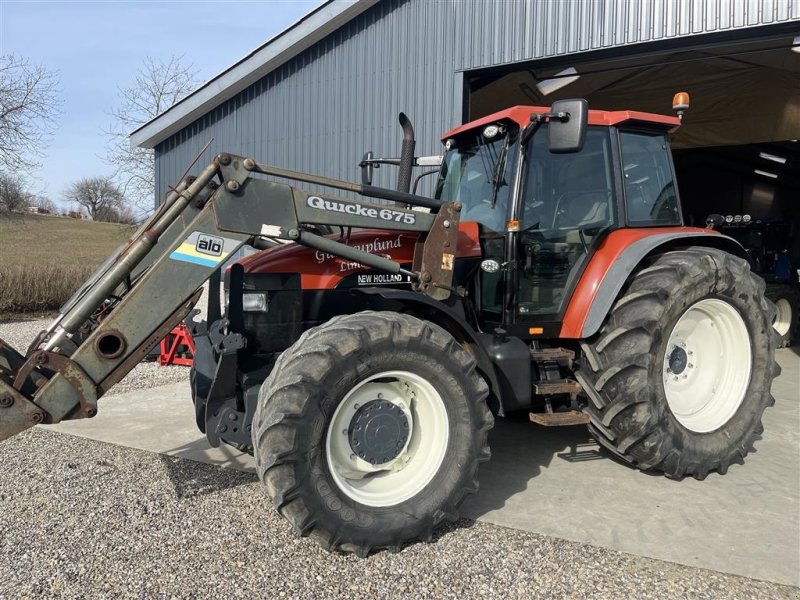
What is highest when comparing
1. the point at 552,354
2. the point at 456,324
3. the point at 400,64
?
the point at 400,64

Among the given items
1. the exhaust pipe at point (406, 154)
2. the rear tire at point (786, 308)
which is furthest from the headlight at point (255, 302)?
the rear tire at point (786, 308)

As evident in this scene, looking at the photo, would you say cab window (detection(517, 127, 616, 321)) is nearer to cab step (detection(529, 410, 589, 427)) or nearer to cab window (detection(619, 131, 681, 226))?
cab window (detection(619, 131, 681, 226))

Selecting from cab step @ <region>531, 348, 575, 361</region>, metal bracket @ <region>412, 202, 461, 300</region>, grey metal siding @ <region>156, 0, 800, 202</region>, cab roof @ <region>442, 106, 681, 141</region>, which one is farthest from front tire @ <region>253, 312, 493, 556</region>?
grey metal siding @ <region>156, 0, 800, 202</region>

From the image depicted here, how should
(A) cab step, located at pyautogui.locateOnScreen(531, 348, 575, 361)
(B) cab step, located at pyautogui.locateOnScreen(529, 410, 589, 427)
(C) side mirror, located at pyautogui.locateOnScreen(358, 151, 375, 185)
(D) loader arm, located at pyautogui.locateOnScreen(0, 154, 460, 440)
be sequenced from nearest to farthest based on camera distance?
(D) loader arm, located at pyautogui.locateOnScreen(0, 154, 460, 440), (B) cab step, located at pyautogui.locateOnScreen(529, 410, 589, 427), (A) cab step, located at pyautogui.locateOnScreen(531, 348, 575, 361), (C) side mirror, located at pyautogui.locateOnScreen(358, 151, 375, 185)

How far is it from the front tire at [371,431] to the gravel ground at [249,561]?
0.18 m

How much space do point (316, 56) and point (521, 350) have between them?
22.2ft

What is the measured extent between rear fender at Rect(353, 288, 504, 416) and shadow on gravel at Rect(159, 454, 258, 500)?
1502mm

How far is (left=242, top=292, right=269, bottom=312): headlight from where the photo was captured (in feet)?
10.7

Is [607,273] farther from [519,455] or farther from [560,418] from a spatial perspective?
[519,455]

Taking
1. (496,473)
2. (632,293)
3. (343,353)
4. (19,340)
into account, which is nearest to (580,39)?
(632,293)

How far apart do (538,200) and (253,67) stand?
21.9 ft

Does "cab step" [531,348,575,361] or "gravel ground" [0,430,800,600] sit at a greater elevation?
"cab step" [531,348,575,361]

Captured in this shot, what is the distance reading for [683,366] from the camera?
412 centimetres

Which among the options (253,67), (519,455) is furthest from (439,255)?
(253,67)
